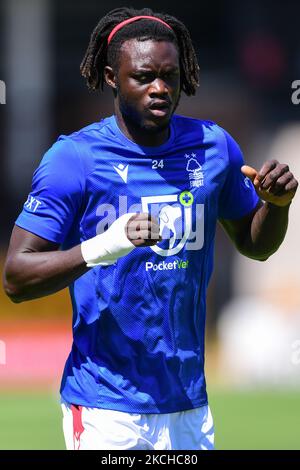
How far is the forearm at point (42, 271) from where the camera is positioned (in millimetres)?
4699

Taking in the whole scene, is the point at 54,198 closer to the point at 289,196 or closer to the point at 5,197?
the point at 289,196

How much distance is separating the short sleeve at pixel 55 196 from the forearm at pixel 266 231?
92 cm

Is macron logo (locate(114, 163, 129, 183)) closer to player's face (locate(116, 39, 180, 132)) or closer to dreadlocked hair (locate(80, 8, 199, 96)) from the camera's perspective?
player's face (locate(116, 39, 180, 132))

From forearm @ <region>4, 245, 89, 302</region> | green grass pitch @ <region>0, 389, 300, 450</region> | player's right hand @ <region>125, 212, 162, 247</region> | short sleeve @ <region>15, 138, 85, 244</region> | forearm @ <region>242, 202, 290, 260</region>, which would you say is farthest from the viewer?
green grass pitch @ <region>0, 389, 300, 450</region>

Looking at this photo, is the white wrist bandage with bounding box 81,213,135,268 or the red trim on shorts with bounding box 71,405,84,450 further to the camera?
the red trim on shorts with bounding box 71,405,84,450

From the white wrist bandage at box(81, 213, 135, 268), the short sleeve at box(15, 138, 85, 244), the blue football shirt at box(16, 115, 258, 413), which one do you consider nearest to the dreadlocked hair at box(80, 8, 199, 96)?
the blue football shirt at box(16, 115, 258, 413)

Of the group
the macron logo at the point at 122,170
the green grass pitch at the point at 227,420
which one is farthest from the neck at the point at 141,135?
the green grass pitch at the point at 227,420

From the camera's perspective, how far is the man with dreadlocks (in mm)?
4840

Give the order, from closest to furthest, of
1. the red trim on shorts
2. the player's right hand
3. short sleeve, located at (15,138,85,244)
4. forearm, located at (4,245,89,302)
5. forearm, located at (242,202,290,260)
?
the player's right hand
forearm, located at (4,245,89,302)
short sleeve, located at (15,138,85,244)
the red trim on shorts
forearm, located at (242,202,290,260)

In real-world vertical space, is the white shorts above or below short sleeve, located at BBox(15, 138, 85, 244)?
below

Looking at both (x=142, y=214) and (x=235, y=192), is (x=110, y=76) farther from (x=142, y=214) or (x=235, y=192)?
(x=142, y=214)

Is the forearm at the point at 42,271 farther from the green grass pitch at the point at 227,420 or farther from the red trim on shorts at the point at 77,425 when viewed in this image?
the green grass pitch at the point at 227,420

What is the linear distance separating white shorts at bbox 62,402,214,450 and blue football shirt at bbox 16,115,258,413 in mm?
45

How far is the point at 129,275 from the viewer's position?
4.91 m
